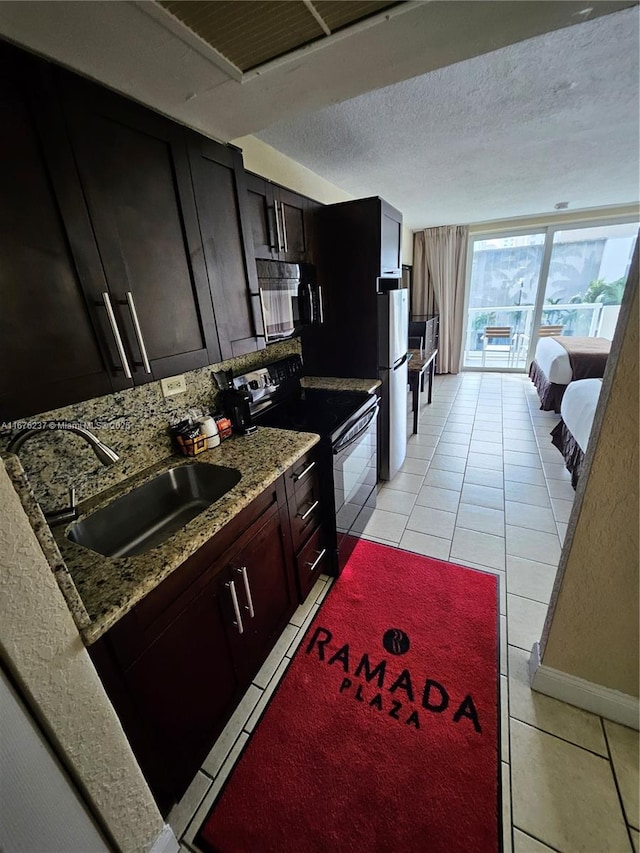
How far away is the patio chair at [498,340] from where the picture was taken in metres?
5.82

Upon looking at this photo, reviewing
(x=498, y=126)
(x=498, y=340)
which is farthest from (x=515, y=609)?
(x=498, y=340)

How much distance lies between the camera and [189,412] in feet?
5.48

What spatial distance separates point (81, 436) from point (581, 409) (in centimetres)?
310

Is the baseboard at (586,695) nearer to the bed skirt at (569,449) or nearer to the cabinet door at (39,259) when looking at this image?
the bed skirt at (569,449)

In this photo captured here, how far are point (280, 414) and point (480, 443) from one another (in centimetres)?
249

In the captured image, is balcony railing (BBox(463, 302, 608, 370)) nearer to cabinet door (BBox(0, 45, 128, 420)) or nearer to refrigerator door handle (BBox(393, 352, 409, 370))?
refrigerator door handle (BBox(393, 352, 409, 370))

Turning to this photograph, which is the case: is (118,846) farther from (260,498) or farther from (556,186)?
(556,186)

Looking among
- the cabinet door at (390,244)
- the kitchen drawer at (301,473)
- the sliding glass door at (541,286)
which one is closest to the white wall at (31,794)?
the kitchen drawer at (301,473)

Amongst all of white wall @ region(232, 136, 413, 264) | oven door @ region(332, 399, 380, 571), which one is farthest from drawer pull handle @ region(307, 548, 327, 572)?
white wall @ region(232, 136, 413, 264)

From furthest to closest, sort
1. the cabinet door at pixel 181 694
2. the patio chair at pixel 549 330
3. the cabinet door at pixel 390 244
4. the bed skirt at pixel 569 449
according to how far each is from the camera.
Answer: the patio chair at pixel 549 330 → the bed skirt at pixel 569 449 → the cabinet door at pixel 390 244 → the cabinet door at pixel 181 694

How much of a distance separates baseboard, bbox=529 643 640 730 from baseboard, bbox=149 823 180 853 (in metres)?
1.40

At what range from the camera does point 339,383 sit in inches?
100

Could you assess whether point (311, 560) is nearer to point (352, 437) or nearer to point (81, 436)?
point (352, 437)

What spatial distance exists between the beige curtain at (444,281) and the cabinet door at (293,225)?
13.7 ft
